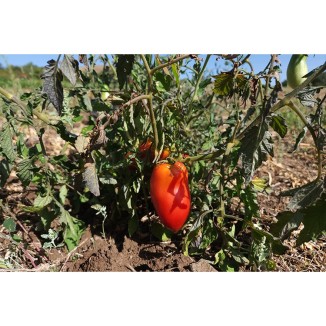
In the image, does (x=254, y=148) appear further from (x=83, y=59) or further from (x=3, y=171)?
(x=3, y=171)

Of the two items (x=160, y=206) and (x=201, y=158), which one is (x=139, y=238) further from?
(x=201, y=158)

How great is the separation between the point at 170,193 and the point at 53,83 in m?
0.41

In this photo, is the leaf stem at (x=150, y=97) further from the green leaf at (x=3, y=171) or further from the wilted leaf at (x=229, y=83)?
the green leaf at (x=3, y=171)

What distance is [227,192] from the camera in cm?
122

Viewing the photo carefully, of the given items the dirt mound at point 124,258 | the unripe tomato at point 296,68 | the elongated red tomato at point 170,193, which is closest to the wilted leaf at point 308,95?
the unripe tomato at point 296,68

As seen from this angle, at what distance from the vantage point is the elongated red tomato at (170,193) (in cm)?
107

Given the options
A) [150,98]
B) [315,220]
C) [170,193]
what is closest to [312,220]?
[315,220]

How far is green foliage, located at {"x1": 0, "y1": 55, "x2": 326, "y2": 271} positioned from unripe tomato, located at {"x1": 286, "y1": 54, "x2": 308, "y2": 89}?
0.27ft

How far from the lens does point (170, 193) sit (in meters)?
1.07

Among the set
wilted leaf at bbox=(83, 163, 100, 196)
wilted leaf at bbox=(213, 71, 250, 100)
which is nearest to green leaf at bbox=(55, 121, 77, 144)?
wilted leaf at bbox=(83, 163, 100, 196)

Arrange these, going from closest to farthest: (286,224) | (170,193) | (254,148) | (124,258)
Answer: (254,148) → (286,224) → (170,193) → (124,258)

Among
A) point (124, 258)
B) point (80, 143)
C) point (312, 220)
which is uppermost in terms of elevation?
point (80, 143)

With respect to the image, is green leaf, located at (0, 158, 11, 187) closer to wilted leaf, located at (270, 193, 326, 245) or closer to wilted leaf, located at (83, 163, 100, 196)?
wilted leaf, located at (83, 163, 100, 196)

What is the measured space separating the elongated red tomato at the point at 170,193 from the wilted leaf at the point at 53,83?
0.34 m
